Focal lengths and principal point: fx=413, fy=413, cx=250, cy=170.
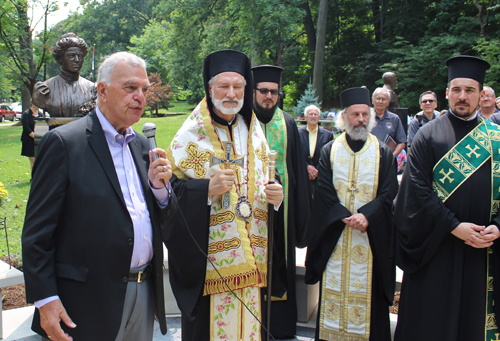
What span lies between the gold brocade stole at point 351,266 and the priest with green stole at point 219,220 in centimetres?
99

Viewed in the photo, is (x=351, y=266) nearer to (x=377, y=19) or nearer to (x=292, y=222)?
(x=292, y=222)

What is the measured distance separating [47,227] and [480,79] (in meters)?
3.22

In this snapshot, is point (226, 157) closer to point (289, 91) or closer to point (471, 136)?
point (471, 136)

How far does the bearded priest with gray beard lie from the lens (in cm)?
369

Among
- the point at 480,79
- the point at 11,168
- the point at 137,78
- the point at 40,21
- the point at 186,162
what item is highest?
the point at 40,21

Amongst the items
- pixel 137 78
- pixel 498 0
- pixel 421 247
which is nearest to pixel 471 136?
pixel 421 247

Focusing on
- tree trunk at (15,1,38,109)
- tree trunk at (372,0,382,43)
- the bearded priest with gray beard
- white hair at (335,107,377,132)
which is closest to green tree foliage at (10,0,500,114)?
tree trunk at (372,0,382,43)

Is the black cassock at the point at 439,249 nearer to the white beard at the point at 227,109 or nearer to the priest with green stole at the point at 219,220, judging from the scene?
the priest with green stole at the point at 219,220

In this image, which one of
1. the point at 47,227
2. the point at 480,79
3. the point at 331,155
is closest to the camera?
the point at 47,227

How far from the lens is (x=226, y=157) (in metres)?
3.01

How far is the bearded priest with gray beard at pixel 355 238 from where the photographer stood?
3.69 meters

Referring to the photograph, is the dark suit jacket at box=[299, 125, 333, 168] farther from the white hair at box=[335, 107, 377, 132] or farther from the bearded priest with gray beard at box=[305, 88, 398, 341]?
the bearded priest with gray beard at box=[305, 88, 398, 341]

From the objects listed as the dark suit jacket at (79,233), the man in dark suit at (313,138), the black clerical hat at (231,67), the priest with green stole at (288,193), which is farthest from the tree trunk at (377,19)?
the dark suit jacket at (79,233)

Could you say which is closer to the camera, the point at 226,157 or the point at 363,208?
the point at 226,157
